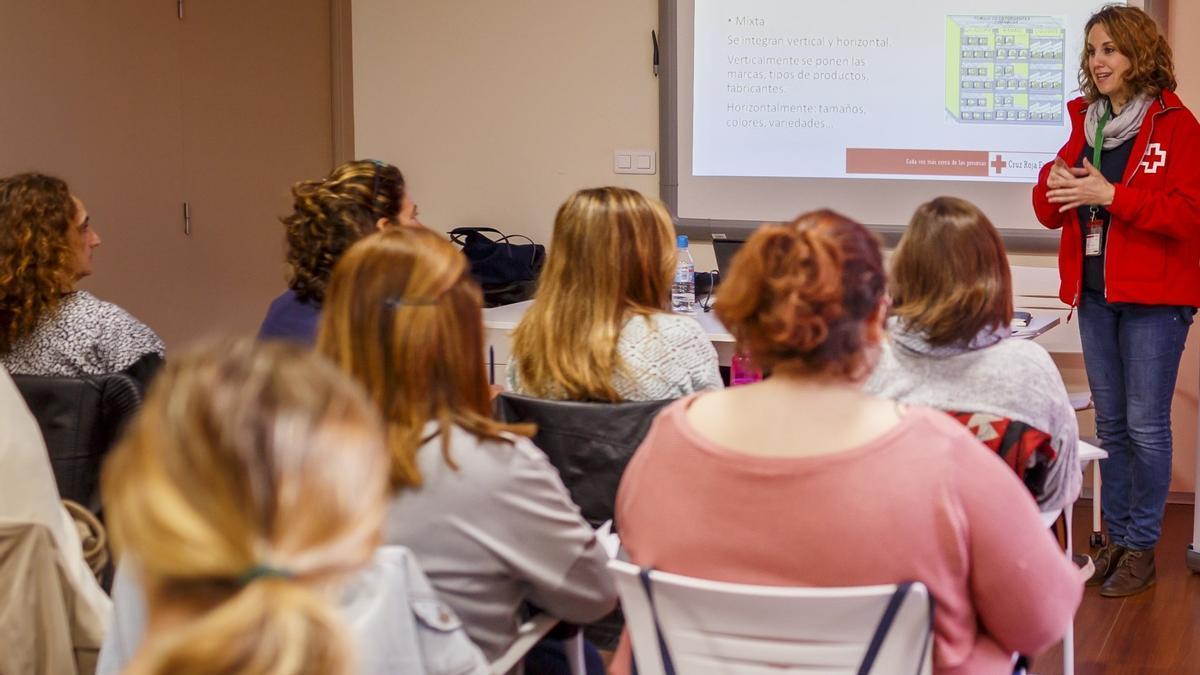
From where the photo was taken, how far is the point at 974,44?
4.44m

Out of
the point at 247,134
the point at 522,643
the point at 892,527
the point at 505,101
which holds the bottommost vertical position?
the point at 522,643

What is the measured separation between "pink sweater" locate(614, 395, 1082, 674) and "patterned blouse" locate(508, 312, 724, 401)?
2.55 feet

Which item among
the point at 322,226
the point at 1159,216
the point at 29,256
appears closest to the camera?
the point at 29,256

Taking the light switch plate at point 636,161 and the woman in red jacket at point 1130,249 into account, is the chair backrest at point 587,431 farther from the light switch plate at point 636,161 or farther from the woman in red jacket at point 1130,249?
the light switch plate at point 636,161

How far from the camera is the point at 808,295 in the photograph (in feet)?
4.77

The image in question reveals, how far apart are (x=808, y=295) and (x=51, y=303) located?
5.87ft

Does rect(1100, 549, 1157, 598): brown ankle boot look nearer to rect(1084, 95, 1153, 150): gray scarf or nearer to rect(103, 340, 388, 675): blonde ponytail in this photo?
rect(1084, 95, 1153, 150): gray scarf

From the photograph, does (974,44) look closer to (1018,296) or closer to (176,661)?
(1018,296)

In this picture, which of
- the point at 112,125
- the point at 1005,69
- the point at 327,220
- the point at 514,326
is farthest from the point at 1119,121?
the point at 112,125

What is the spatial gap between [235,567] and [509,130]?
4.34 m

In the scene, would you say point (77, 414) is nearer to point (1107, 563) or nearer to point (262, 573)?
point (262, 573)

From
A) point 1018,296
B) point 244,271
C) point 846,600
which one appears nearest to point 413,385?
point 846,600

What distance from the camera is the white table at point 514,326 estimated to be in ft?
11.0

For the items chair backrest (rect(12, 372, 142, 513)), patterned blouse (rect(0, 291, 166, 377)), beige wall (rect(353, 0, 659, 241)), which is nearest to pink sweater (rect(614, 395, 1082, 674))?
chair backrest (rect(12, 372, 142, 513))
